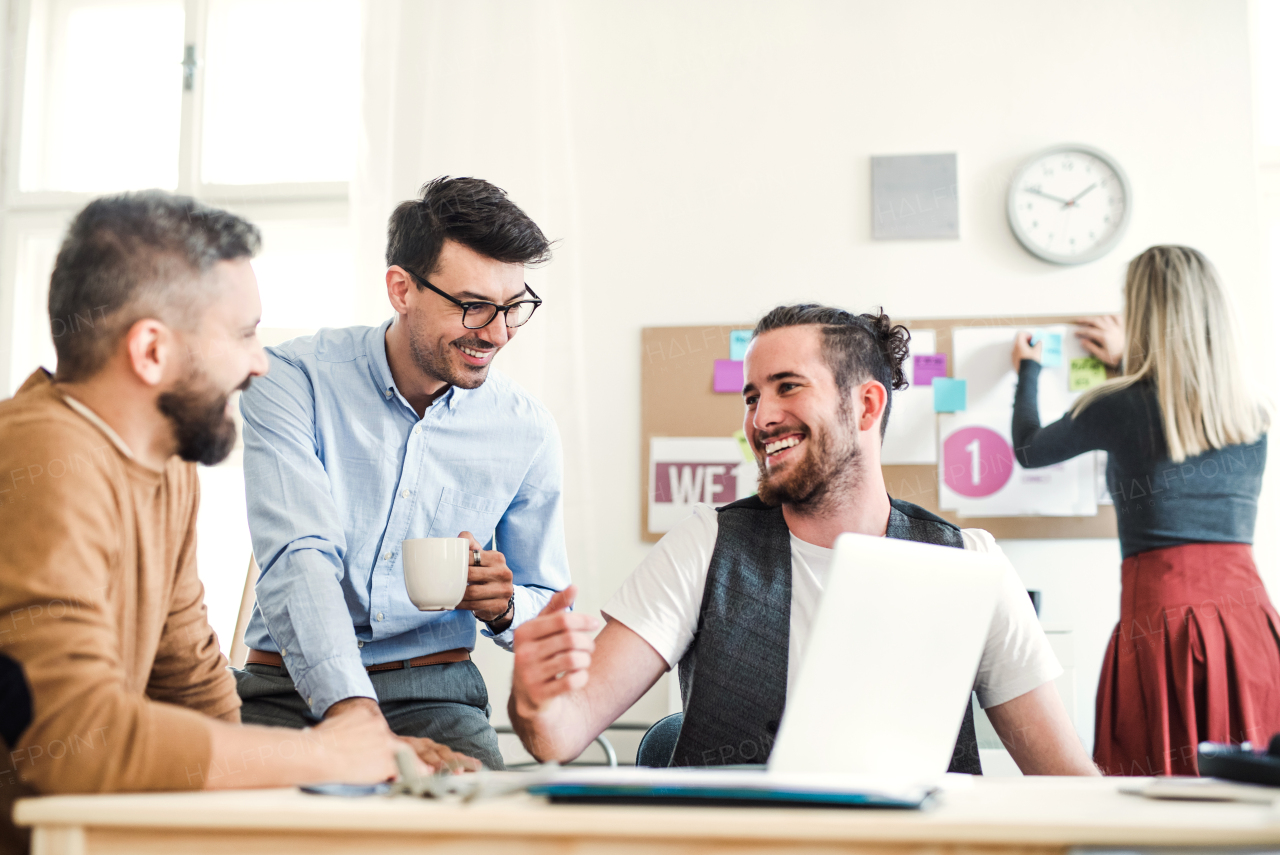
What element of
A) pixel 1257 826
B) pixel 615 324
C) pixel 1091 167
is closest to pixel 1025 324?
pixel 1091 167

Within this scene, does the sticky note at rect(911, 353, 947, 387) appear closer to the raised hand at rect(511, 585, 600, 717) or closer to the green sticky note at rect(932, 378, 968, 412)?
the green sticky note at rect(932, 378, 968, 412)

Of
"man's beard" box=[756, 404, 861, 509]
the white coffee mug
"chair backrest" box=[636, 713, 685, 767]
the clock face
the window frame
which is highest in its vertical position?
the window frame

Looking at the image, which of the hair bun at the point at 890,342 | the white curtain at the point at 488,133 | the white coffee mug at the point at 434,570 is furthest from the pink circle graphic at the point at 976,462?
the white coffee mug at the point at 434,570

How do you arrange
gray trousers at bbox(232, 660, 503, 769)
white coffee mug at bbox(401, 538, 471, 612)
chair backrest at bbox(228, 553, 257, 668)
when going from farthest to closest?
chair backrest at bbox(228, 553, 257, 668) < gray trousers at bbox(232, 660, 503, 769) < white coffee mug at bbox(401, 538, 471, 612)

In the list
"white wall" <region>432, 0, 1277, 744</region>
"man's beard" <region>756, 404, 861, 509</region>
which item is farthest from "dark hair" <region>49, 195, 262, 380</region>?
"white wall" <region>432, 0, 1277, 744</region>

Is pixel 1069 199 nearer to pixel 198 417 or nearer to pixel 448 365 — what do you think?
pixel 448 365

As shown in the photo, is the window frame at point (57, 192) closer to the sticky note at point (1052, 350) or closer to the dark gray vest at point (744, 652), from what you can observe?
the sticky note at point (1052, 350)

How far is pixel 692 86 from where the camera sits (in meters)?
3.09

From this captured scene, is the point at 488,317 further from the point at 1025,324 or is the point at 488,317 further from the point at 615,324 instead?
the point at 1025,324

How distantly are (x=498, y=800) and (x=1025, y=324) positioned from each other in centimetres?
246

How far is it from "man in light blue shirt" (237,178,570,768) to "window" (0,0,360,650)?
5.36 feet

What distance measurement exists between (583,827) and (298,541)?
2.86 ft

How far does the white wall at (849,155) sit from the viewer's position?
9.34 feet

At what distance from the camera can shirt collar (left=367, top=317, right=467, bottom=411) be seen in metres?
1.78
